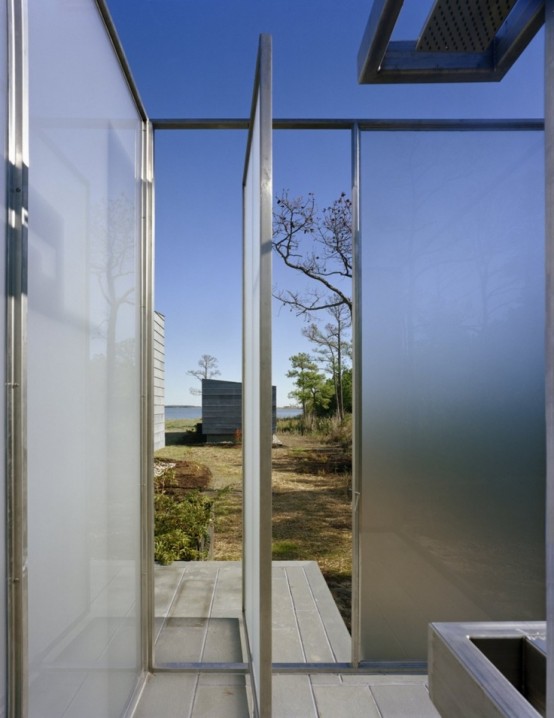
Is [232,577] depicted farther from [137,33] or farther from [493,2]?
[137,33]

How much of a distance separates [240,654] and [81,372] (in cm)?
182

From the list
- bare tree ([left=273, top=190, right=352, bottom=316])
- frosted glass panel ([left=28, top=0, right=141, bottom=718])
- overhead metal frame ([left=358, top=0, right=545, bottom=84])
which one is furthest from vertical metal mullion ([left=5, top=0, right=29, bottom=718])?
bare tree ([left=273, top=190, right=352, bottom=316])

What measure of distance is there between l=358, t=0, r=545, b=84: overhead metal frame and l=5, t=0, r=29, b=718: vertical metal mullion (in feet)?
2.58

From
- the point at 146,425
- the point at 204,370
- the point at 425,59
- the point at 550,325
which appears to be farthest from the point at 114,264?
the point at 550,325

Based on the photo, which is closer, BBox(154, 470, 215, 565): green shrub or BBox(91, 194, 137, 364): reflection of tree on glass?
BBox(91, 194, 137, 364): reflection of tree on glass

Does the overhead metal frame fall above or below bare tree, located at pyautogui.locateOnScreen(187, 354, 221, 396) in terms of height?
above

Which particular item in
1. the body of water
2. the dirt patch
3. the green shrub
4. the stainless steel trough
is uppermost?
the body of water

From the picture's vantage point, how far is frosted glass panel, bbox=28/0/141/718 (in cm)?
136

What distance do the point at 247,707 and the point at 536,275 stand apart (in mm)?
2393

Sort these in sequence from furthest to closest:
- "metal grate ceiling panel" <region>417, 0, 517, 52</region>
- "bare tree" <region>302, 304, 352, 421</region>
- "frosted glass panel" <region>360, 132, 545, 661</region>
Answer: "bare tree" <region>302, 304, 352, 421</region> → "frosted glass panel" <region>360, 132, 545, 661</region> → "metal grate ceiling panel" <region>417, 0, 517, 52</region>

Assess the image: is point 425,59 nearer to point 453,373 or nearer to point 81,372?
point 81,372

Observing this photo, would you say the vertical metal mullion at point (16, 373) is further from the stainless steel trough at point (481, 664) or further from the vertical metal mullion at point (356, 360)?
the vertical metal mullion at point (356, 360)

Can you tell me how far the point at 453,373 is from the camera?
8.68 feet

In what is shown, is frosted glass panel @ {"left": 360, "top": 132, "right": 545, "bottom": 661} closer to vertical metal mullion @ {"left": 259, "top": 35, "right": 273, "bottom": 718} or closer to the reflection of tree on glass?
vertical metal mullion @ {"left": 259, "top": 35, "right": 273, "bottom": 718}
